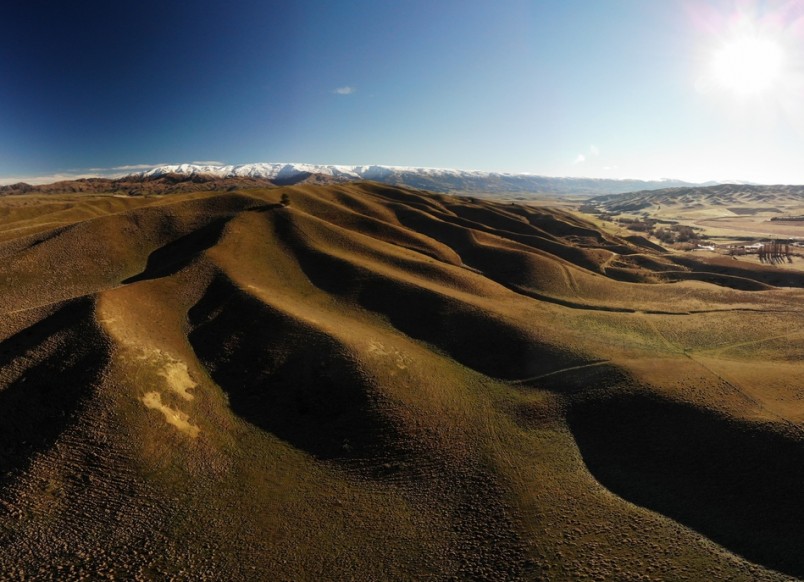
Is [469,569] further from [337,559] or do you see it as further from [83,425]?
[83,425]

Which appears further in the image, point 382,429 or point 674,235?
point 674,235

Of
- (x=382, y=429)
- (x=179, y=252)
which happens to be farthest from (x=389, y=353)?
(x=179, y=252)

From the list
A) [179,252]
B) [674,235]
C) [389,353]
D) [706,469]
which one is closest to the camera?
[706,469]

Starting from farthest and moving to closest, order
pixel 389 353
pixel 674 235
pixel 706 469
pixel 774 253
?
pixel 674 235
pixel 774 253
pixel 389 353
pixel 706 469

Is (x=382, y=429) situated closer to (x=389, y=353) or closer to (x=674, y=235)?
(x=389, y=353)

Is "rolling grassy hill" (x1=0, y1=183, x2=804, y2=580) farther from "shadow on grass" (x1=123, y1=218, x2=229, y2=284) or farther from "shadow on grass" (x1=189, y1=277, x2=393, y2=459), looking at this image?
Result: "shadow on grass" (x1=123, y1=218, x2=229, y2=284)

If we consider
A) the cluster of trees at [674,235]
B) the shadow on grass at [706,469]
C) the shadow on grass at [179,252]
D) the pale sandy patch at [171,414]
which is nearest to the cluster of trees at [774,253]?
the cluster of trees at [674,235]

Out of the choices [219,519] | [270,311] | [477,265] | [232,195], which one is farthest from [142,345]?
[232,195]

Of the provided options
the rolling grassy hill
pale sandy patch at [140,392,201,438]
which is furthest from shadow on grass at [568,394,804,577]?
pale sandy patch at [140,392,201,438]

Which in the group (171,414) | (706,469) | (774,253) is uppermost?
(774,253)
